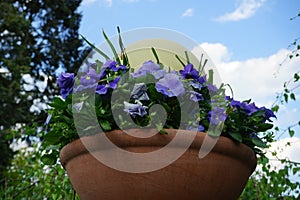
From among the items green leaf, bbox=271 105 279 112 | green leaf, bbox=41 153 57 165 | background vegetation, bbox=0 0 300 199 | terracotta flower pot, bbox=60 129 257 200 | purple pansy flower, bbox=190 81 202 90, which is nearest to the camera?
terracotta flower pot, bbox=60 129 257 200

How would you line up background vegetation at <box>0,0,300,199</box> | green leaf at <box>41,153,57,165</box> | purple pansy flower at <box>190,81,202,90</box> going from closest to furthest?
purple pansy flower at <box>190,81,202,90</box> → green leaf at <box>41,153,57,165</box> → background vegetation at <box>0,0,300,199</box>

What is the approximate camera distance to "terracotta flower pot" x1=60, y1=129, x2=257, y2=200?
1.06 meters

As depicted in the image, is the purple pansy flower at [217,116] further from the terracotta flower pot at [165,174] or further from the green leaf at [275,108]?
the green leaf at [275,108]

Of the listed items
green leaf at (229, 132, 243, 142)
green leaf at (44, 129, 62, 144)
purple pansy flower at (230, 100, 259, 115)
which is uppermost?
purple pansy flower at (230, 100, 259, 115)

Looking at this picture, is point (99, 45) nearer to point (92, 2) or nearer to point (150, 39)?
point (150, 39)

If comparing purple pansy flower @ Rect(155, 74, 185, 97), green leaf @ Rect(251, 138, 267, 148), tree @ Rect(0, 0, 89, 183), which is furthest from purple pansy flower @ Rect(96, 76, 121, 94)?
tree @ Rect(0, 0, 89, 183)

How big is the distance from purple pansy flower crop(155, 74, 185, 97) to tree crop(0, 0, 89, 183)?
685 cm

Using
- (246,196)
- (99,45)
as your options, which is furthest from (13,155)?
(99,45)

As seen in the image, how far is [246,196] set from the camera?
238 cm

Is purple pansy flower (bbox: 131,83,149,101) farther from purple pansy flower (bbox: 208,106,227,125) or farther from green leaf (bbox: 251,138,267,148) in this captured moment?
green leaf (bbox: 251,138,267,148)

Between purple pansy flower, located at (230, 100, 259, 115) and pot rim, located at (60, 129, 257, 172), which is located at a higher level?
purple pansy flower, located at (230, 100, 259, 115)

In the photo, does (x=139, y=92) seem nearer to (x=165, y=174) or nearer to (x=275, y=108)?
(x=165, y=174)

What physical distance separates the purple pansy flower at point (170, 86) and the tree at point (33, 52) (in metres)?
6.85

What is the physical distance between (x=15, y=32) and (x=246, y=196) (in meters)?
7.01
